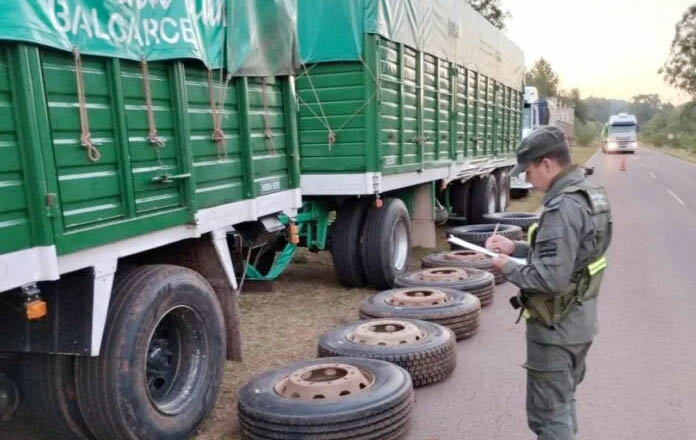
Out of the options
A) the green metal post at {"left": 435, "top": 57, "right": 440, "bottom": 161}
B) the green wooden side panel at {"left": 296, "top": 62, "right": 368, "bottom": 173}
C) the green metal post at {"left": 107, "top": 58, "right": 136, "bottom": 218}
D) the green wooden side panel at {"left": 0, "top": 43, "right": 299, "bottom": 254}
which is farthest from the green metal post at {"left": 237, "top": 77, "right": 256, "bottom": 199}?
the green metal post at {"left": 435, "top": 57, "right": 440, "bottom": 161}

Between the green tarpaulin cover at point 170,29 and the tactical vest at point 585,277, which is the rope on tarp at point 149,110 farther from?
the tactical vest at point 585,277

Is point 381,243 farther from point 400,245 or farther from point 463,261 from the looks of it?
point 463,261

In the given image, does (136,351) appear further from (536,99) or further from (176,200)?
(536,99)

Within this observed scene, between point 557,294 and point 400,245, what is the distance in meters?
4.96

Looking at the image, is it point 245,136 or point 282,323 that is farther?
point 282,323

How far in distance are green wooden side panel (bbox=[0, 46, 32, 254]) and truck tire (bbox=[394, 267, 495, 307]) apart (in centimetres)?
440

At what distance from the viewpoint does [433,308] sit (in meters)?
5.44

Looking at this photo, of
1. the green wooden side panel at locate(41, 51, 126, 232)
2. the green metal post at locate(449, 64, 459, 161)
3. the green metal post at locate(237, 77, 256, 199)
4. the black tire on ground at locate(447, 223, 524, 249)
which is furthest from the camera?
the green metal post at locate(449, 64, 459, 161)

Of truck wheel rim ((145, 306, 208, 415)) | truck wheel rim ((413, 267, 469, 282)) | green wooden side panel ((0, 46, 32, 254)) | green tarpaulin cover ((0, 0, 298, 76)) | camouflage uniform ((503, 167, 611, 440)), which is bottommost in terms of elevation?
truck wheel rim ((413, 267, 469, 282))

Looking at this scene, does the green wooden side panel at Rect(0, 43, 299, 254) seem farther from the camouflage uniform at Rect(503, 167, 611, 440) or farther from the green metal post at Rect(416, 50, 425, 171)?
the green metal post at Rect(416, 50, 425, 171)

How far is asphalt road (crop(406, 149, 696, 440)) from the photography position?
12.6 ft

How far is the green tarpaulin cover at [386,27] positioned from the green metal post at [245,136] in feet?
7.53

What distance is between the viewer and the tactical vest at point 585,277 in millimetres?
2721

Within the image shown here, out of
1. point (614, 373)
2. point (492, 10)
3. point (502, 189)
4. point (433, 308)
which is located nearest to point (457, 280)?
point (433, 308)
